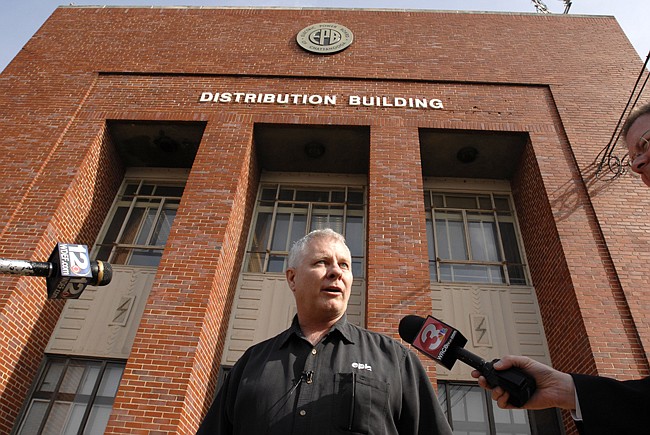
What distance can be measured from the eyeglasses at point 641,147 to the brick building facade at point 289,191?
15.1ft

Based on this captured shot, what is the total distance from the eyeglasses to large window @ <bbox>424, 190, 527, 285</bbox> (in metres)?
5.93

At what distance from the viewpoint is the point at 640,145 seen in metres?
2.37

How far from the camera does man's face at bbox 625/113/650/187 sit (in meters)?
2.32

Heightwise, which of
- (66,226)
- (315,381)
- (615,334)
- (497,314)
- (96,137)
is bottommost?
(315,381)

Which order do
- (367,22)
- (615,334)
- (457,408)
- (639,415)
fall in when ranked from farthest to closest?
(367,22)
(457,408)
(615,334)
(639,415)

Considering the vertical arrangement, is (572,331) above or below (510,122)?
below

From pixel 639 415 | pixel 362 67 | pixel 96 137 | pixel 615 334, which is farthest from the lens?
pixel 362 67

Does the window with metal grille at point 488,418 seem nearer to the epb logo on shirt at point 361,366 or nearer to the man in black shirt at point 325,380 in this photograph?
the man in black shirt at point 325,380

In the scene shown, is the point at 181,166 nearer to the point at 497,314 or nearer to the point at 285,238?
the point at 285,238

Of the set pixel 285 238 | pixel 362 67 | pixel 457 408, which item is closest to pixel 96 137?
pixel 285 238

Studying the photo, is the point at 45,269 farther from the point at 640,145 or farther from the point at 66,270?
the point at 640,145

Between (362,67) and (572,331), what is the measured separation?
666 centimetres

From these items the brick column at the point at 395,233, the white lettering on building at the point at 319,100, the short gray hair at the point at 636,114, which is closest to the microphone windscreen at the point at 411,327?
the short gray hair at the point at 636,114

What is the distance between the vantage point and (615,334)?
6.32 meters
